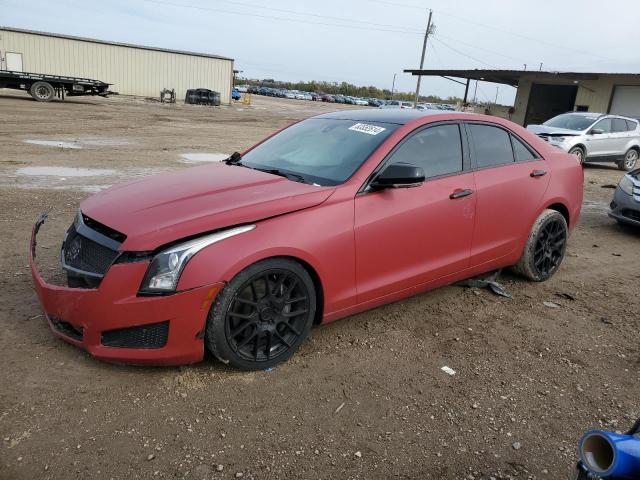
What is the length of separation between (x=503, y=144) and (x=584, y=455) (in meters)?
3.55

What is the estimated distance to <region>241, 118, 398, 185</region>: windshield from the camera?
12.4ft

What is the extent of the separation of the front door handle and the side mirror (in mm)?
555

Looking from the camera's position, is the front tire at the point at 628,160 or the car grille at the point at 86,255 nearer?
the car grille at the point at 86,255

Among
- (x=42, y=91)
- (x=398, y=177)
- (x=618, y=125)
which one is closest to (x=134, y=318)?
(x=398, y=177)

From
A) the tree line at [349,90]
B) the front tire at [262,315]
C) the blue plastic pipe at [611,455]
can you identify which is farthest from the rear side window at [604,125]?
the tree line at [349,90]

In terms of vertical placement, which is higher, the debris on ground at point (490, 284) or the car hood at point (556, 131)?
the car hood at point (556, 131)

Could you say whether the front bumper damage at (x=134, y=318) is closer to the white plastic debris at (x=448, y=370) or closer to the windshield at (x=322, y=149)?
the windshield at (x=322, y=149)

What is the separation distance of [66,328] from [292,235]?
1.48m

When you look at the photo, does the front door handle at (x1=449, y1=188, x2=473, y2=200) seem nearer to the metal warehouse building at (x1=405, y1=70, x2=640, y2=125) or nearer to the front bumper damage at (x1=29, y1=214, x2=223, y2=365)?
the front bumper damage at (x1=29, y1=214, x2=223, y2=365)

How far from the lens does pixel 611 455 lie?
5.19ft

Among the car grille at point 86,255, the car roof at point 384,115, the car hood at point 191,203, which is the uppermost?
the car roof at point 384,115

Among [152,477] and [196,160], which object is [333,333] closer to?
[152,477]

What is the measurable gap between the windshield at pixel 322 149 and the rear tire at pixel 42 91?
2814 centimetres

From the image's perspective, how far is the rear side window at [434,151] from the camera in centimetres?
398
